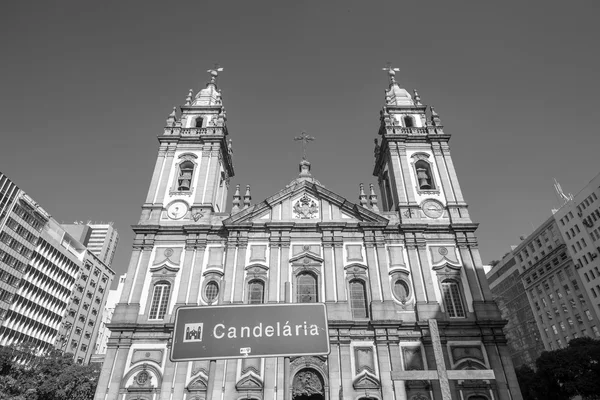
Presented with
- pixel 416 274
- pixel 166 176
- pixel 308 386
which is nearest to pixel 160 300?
pixel 166 176

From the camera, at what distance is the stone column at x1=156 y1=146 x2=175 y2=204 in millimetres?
26641

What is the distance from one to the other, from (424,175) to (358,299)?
10.3 m

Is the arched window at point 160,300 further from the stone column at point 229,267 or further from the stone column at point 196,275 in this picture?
the stone column at point 229,267

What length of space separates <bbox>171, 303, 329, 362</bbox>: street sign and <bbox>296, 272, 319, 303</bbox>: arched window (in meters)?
14.4

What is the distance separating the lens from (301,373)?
20.2m

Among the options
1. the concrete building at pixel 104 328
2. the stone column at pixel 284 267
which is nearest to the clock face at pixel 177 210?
the stone column at pixel 284 267

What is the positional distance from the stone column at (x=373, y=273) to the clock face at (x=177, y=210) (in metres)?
11.5

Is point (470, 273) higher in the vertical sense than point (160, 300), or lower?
higher

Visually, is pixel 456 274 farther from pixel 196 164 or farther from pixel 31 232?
pixel 31 232

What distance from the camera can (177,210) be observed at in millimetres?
26141

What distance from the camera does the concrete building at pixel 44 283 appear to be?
4350cm

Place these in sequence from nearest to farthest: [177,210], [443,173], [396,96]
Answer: [177,210], [443,173], [396,96]

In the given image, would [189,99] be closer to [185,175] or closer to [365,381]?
[185,175]

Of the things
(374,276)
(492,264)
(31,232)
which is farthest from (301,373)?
(492,264)
